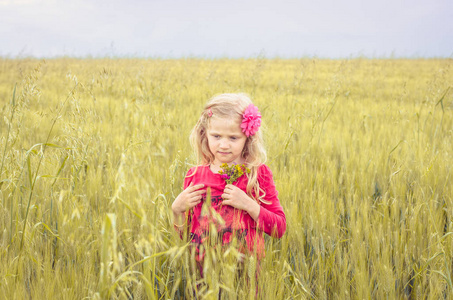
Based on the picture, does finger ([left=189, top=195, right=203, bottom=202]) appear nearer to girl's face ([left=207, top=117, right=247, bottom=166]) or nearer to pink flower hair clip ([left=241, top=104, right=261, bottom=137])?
girl's face ([left=207, top=117, right=247, bottom=166])

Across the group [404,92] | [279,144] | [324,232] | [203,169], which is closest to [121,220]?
[203,169]

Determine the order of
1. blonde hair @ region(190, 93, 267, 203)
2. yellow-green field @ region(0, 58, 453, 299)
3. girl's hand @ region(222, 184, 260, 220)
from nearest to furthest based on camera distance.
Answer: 1. yellow-green field @ region(0, 58, 453, 299)
2. girl's hand @ region(222, 184, 260, 220)
3. blonde hair @ region(190, 93, 267, 203)

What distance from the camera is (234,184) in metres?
1.39

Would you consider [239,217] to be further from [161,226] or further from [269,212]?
[161,226]

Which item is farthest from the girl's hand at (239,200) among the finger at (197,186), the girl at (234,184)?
the finger at (197,186)

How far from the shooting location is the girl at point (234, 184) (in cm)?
128

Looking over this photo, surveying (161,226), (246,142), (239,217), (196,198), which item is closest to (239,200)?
(239,217)

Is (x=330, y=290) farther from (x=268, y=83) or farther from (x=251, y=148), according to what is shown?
(x=268, y=83)

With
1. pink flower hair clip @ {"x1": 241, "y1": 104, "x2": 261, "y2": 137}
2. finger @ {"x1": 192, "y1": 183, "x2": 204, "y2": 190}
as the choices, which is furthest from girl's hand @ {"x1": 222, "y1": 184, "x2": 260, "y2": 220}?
pink flower hair clip @ {"x1": 241, "y1": 104, "x2": 261, "y2": 137}

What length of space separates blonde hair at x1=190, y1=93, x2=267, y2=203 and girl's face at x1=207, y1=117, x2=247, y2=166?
0.03m

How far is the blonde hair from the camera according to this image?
137cm

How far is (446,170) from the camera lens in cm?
214

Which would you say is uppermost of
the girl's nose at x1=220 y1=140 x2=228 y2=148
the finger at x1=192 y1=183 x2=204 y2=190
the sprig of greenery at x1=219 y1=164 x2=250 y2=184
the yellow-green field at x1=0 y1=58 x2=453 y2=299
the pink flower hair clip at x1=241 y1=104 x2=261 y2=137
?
the pink flower hair clip at x1=241 y1=104 x2=261 y2=137

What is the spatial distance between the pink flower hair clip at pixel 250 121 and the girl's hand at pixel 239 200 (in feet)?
0.77
